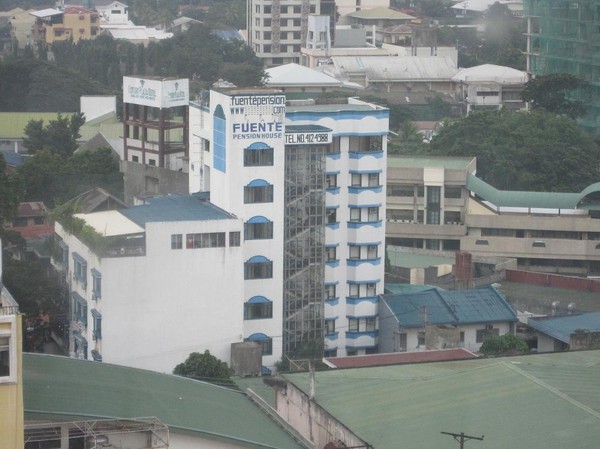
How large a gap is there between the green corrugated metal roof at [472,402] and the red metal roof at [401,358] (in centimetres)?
246

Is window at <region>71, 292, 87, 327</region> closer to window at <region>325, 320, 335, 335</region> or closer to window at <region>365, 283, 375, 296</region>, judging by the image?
window at <region>325, 320, 335, 335</region>

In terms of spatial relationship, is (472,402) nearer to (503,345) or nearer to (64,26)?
(503,345)

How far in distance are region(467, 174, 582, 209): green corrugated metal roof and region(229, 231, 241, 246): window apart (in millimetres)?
13839

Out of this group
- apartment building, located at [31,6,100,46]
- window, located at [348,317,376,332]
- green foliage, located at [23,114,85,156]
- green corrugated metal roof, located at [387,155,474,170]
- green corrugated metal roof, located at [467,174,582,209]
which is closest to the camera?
window, located at [348,317,376,332]

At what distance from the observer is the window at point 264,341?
29078 mm

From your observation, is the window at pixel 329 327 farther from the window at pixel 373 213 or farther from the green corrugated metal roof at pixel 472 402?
the green corrugated metal roof at pixel 472 402

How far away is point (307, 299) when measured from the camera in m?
29.9

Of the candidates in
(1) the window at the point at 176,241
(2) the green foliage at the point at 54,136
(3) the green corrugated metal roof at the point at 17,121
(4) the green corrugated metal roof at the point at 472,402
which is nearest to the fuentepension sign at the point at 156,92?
(2) the green foliage at the point at 54,136

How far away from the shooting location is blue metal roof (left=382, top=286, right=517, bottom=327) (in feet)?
99.9

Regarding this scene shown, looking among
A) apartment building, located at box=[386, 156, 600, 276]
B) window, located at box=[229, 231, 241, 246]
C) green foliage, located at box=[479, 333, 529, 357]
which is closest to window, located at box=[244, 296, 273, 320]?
window, located at box=[229, 231, 241, 246]

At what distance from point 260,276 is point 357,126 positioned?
3348 mm

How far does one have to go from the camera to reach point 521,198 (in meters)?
41.1

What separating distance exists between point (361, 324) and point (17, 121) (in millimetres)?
27303

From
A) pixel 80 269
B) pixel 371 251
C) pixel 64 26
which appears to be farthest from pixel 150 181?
pixel 64 26
